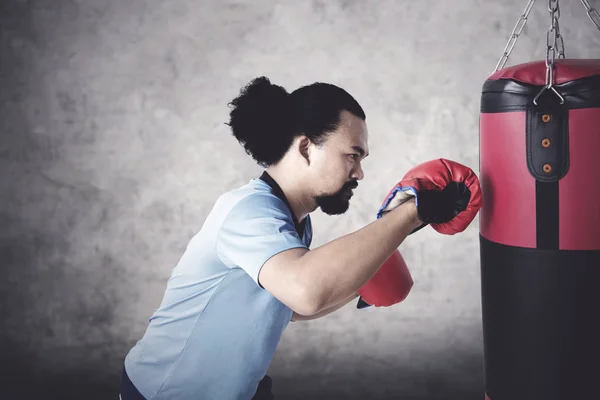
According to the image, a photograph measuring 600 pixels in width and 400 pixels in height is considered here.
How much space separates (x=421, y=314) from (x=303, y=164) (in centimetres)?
209

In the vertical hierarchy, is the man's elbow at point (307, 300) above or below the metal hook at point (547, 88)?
below

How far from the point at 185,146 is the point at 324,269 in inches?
89.2

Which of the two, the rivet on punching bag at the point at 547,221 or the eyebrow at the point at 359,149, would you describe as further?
the eyebrow at the point at 359,149

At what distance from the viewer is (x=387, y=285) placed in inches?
73.4

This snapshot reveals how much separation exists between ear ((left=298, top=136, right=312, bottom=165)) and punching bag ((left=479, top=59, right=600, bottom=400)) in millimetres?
482

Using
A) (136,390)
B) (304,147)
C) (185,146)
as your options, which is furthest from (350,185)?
(185,146)

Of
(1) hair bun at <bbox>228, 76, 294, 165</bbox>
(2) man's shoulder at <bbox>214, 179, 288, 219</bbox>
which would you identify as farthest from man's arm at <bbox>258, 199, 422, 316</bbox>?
(1) hair bun at <bbox>228, 76, 294, 165</bbox>

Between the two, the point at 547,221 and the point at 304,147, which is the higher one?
the point at 304,147

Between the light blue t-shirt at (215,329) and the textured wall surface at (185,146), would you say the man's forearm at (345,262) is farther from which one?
the textured wall surface at (185,146)

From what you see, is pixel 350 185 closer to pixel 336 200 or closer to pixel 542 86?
pixel 336 200

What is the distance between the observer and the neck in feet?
5.12

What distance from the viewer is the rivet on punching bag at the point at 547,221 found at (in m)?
1.45

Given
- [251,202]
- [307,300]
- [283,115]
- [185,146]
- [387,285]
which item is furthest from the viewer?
[185,146]

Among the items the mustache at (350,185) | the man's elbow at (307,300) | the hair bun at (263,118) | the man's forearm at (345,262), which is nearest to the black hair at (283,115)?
the hair bun at (263,118)
